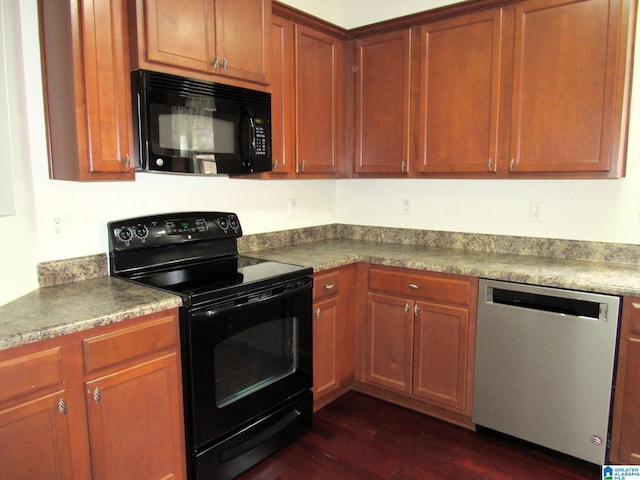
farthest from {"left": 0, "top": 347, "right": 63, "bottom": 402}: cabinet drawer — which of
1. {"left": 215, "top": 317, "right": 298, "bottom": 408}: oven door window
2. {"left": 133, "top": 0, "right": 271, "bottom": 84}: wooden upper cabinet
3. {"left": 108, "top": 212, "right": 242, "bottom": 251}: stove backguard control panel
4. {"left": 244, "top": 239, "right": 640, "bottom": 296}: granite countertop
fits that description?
{"left": 244, "top": 239, "right": 640, "bottom": 296}: granite countertop

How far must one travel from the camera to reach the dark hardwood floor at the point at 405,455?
2.12 meters

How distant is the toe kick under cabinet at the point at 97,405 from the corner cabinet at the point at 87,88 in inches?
26.3

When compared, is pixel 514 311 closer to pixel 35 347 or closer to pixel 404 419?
pixel 404 419

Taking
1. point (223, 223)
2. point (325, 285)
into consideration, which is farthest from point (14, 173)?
point (325, 285)

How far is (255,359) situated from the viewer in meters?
2.10

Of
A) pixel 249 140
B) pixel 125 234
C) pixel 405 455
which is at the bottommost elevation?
pixel 405 455

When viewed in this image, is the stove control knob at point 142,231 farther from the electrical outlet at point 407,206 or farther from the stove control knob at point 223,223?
the electrical outlet at point 407,206

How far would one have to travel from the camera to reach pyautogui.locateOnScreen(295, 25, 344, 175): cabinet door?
271 cm

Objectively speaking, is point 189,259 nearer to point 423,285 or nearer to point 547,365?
point 423,285

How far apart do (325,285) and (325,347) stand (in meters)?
0.36

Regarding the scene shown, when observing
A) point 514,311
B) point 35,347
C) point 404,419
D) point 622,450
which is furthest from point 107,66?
point 622,450

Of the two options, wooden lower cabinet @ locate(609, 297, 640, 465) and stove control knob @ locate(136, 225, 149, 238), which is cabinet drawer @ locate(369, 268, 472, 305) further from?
stove control knob @ locate(136, 225, 149, 238)

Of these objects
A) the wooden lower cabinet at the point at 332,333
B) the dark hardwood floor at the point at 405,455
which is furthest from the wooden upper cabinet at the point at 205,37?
the dark hardwood floor at the point at 405,455

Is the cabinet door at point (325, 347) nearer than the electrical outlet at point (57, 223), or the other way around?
the electrical outlet at point (57, 223)
